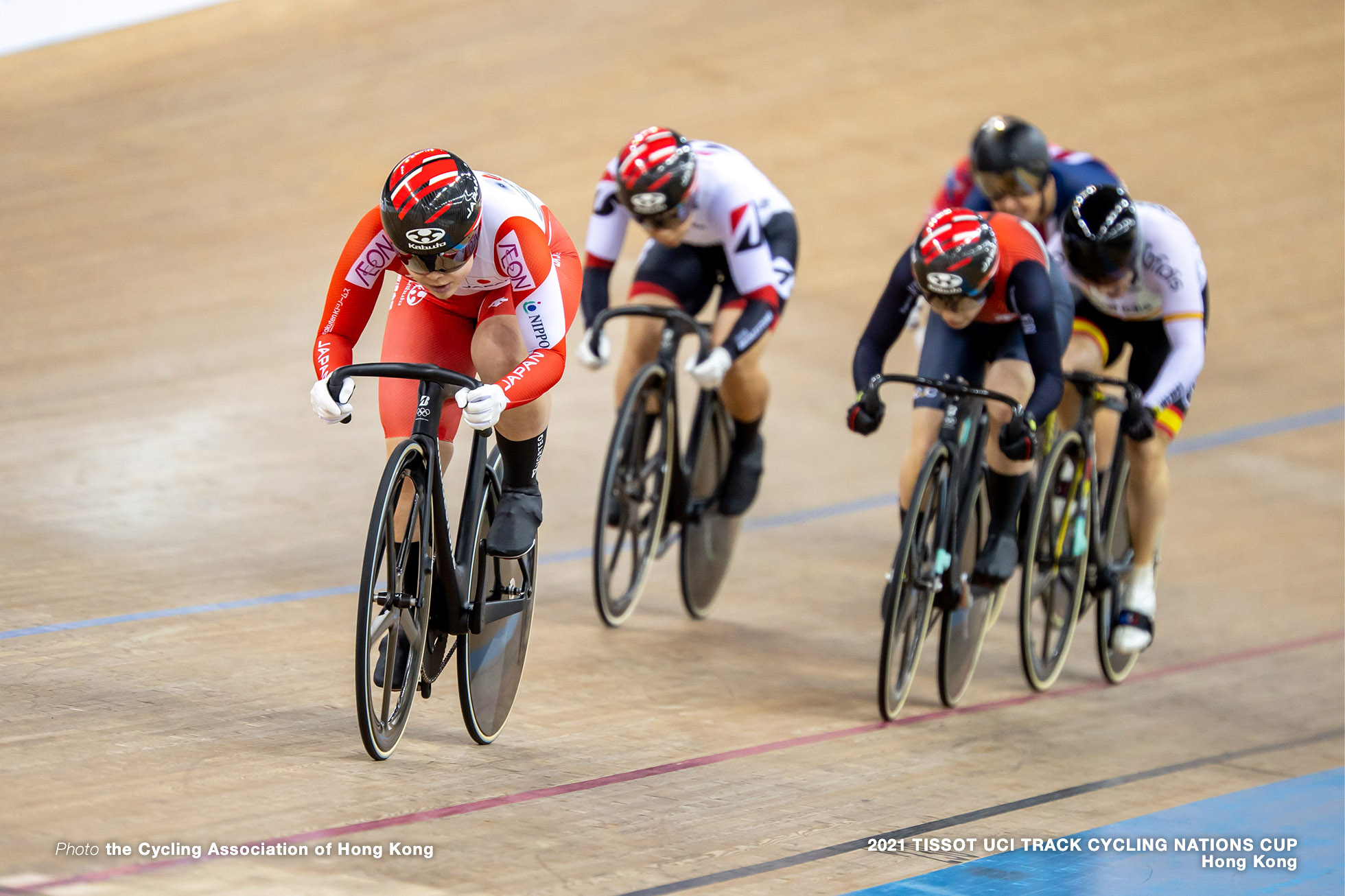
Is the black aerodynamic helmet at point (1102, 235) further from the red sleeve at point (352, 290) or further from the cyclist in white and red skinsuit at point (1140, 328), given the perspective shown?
the red sleeve at point (352, 290)

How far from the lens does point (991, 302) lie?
4168mm

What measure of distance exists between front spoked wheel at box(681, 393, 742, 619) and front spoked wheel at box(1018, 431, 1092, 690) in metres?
0.99

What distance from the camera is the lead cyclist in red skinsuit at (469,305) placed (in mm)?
3086

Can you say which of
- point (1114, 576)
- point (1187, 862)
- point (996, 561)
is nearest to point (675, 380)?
point (996, 561)

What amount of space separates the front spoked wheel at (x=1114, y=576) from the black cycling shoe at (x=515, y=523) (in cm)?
209

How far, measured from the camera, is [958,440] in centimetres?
405

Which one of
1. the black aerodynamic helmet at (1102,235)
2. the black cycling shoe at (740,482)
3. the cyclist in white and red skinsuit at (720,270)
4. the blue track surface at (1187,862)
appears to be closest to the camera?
the blue track surface at (1187,862)

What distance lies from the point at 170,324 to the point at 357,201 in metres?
1.70

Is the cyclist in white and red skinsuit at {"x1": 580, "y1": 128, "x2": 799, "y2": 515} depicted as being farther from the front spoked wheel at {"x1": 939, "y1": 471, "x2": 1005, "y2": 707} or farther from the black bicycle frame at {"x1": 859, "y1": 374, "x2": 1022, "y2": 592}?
the front spoked wheel at {"x1": 939, "y1": 471, "x2": 1005, "y2": 707}

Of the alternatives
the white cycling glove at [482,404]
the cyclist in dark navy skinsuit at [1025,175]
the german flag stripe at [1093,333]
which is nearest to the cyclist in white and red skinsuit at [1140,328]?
the german flag stripe at [1093,333]

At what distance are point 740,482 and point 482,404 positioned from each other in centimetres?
195

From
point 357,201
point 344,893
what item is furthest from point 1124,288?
point 357,201

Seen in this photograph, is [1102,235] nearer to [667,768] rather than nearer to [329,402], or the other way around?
[667,768]

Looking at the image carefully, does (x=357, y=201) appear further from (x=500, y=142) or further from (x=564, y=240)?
(x=564, y=240)
